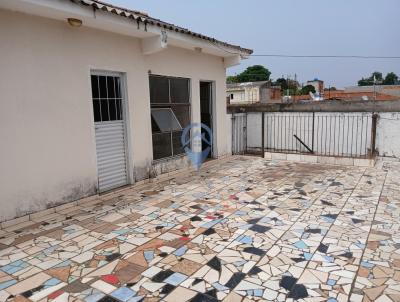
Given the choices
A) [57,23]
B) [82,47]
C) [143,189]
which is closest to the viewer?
[57,23]

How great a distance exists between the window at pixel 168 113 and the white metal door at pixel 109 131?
1.01 meters

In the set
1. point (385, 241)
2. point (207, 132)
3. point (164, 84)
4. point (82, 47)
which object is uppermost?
point (82, 47)

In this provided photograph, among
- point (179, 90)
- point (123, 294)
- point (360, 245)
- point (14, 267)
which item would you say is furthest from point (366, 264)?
point (179, 90)

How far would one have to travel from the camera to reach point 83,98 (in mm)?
5750

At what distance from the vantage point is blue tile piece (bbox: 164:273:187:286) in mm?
3199

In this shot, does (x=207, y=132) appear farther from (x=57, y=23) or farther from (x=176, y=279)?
(x=176, y=279)

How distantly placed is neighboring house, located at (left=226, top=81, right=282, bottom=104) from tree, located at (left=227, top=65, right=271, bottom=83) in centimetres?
2285

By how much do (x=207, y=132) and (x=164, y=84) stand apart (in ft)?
8.68

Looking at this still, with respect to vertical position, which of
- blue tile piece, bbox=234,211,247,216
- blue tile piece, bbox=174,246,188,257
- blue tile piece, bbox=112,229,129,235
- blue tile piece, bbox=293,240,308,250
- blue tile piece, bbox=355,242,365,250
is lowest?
blue tile piece, bbox=355,242,365,250

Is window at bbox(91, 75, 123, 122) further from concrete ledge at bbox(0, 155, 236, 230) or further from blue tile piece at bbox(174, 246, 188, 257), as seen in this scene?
blue tile piece at bbox(174, 246, 188, 257)

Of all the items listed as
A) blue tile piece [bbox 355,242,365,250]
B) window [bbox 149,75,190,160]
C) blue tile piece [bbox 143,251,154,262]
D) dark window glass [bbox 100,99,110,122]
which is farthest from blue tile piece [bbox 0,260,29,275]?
window [bbox 149,75,190,160]

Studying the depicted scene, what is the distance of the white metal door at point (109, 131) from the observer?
6.19m

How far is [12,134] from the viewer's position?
185 inches

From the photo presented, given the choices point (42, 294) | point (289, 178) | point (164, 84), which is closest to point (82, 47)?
point (164, 84)
